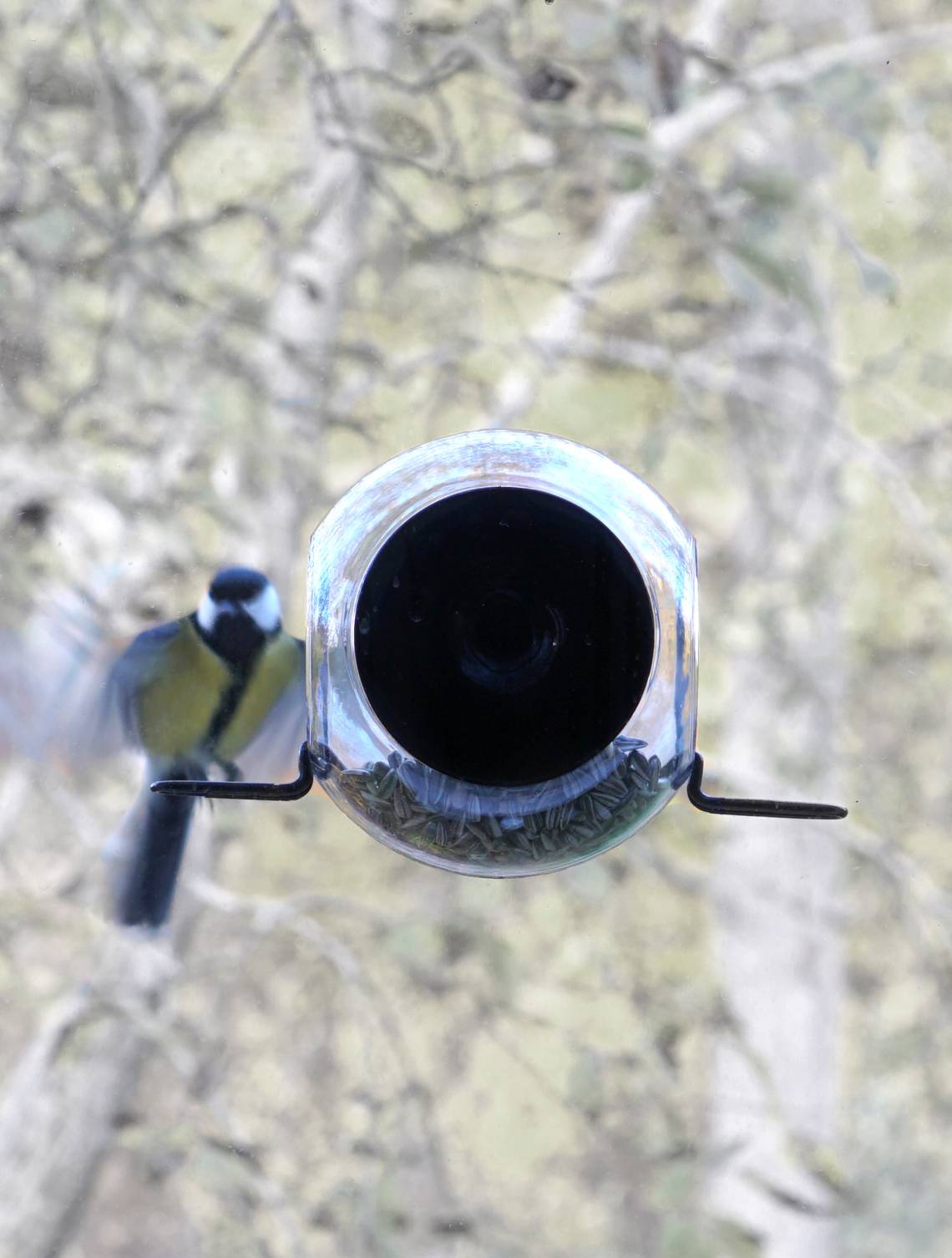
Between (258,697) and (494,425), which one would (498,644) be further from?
(494,425)

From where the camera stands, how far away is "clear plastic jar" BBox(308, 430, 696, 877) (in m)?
0.68

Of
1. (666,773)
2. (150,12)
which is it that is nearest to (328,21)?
(150,12)

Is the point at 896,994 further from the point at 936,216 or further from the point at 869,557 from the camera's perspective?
the point at 936,216

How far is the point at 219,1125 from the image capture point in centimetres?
197

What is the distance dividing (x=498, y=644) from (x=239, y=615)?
16.5 inches

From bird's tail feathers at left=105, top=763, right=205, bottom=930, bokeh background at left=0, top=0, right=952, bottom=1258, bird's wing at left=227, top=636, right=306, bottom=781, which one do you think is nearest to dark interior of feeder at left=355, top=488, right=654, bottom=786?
bird's wing at left=227, top=636, right=306, bottom=781

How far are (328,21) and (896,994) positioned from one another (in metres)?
1.80

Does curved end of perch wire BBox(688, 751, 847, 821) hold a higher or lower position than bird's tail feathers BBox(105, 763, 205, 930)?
higher

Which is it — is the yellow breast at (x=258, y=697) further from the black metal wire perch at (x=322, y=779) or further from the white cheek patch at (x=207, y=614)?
the black metal wire perch at (x=322, y=779)

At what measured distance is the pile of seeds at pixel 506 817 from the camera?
0.71m

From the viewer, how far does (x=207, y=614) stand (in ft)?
3.49

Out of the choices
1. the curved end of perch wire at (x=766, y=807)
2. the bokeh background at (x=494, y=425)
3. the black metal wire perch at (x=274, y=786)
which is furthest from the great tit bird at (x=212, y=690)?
the bokeh background at (x=494, y=425)

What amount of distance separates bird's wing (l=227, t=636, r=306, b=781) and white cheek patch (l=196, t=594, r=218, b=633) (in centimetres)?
7

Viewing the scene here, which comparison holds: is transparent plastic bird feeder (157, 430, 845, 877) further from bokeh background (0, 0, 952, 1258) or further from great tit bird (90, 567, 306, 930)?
bokeh background (0, 0, 952, 1258)
